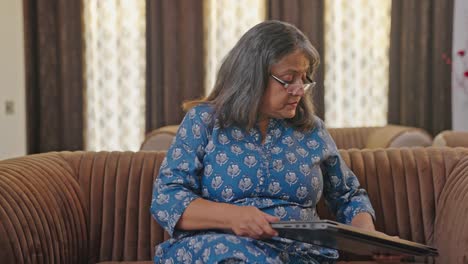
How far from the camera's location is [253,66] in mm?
2146

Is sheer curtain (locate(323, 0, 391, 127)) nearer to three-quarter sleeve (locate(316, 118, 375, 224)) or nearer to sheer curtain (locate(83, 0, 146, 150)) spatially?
sheer curtain (locate(83, 0, 146, 150))

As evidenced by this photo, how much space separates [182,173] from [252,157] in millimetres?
217

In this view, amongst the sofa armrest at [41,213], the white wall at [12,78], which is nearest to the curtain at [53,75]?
the white wall at [12,78]

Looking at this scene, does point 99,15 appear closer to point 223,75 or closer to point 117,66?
point 117,66

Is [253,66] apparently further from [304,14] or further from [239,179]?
[304,14]

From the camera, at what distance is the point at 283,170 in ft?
7.02

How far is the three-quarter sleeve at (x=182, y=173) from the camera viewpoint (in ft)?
6.76

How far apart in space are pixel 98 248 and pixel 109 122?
3.28 meters

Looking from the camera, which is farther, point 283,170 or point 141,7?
point 141,7

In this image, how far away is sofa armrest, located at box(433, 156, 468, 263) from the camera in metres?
2.19

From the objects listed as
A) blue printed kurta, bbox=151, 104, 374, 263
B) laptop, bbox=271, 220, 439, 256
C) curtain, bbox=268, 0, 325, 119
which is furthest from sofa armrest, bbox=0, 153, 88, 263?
curtain, bbox=268, 0, 325, 119

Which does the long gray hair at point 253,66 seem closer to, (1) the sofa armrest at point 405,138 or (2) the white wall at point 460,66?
(1) the sofa armrest at point 405,138

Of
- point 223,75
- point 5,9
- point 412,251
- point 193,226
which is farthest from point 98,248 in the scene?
point 5,9

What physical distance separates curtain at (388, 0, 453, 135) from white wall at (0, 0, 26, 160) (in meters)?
2.80
